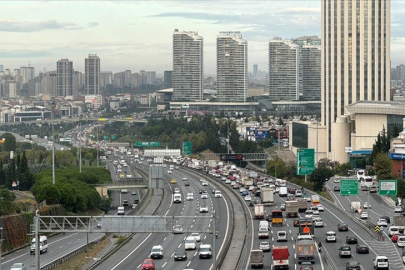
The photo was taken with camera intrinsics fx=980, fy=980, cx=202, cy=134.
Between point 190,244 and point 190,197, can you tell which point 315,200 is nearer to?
point 190,197

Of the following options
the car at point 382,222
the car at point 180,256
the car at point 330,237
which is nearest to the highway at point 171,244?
the car at point 180,256

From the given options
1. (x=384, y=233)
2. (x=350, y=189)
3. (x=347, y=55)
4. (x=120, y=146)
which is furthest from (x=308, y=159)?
(x=120, y=146)

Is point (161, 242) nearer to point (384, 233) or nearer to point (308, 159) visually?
point (384, 233)

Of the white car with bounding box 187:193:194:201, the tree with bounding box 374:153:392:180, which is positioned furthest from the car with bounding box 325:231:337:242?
the tree with bounding box 374:153:392:180

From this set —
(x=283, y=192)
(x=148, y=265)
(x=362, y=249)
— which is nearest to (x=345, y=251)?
(x=362, y=249)

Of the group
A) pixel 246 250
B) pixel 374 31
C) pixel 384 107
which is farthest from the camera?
pixel 374 31

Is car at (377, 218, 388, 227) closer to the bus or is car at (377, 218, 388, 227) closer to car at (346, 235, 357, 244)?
the bus

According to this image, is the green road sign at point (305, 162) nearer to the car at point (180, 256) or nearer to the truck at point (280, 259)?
the car at point (180, 256)
